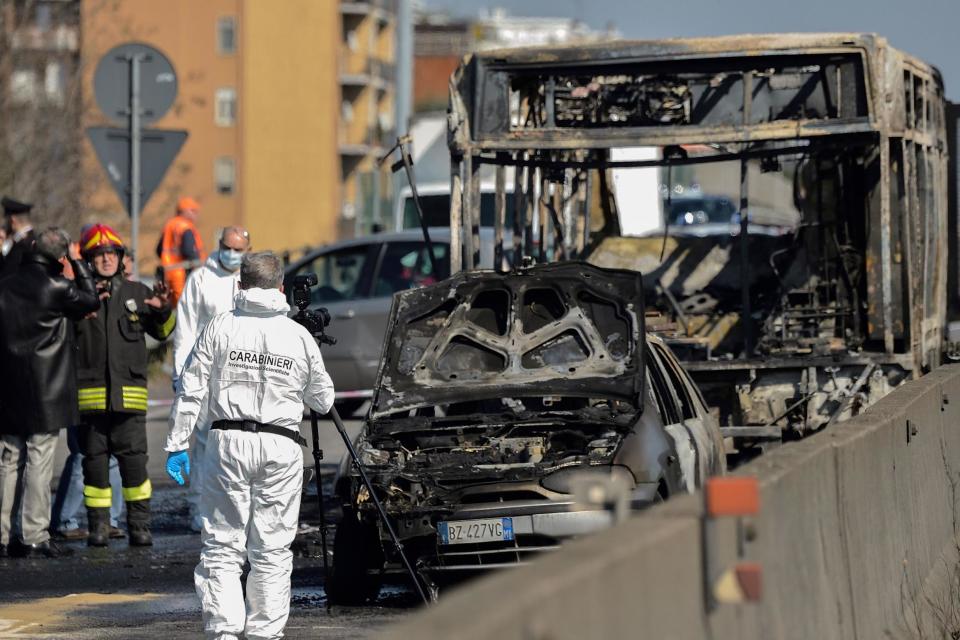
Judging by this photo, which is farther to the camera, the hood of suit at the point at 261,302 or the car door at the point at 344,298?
the car door at the point at 344,298

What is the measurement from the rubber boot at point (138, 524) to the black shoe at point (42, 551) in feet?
1.34

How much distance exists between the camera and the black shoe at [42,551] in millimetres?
11461

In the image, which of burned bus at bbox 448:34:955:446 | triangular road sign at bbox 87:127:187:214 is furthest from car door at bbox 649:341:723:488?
triangular road sign at bbox 87:127:187:214

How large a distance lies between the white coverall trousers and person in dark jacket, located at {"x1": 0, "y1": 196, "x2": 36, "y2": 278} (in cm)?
453

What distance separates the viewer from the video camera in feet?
28.9

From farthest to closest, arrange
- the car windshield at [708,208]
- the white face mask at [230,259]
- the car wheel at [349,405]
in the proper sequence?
the car windshield at [708,208]
the car wheel at [349,405]
the white face mask at [230,259]

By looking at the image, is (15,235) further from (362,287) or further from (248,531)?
(248,531)

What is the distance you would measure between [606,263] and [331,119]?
61.8m

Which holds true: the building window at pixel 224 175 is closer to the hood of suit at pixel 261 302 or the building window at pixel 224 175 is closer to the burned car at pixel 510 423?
the burned car at pixel 510 423

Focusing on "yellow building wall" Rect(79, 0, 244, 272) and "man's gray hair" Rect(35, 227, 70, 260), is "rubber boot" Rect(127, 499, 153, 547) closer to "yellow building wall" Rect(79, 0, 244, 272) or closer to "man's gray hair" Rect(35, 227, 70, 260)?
"man's gray hair" Rect(35, 227, 70, 260)

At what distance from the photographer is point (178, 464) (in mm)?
8320

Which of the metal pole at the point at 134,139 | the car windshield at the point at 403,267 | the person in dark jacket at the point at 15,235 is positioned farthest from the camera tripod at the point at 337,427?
the car windshield at the point at 403,267

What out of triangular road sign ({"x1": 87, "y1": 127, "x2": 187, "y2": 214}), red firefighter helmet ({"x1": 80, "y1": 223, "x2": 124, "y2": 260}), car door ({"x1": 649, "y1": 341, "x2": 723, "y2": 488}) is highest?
triangular road sign ({"x1": 87, "y1": 127, "x2": 187, "y2": 214})

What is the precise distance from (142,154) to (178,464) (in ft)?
25.6
